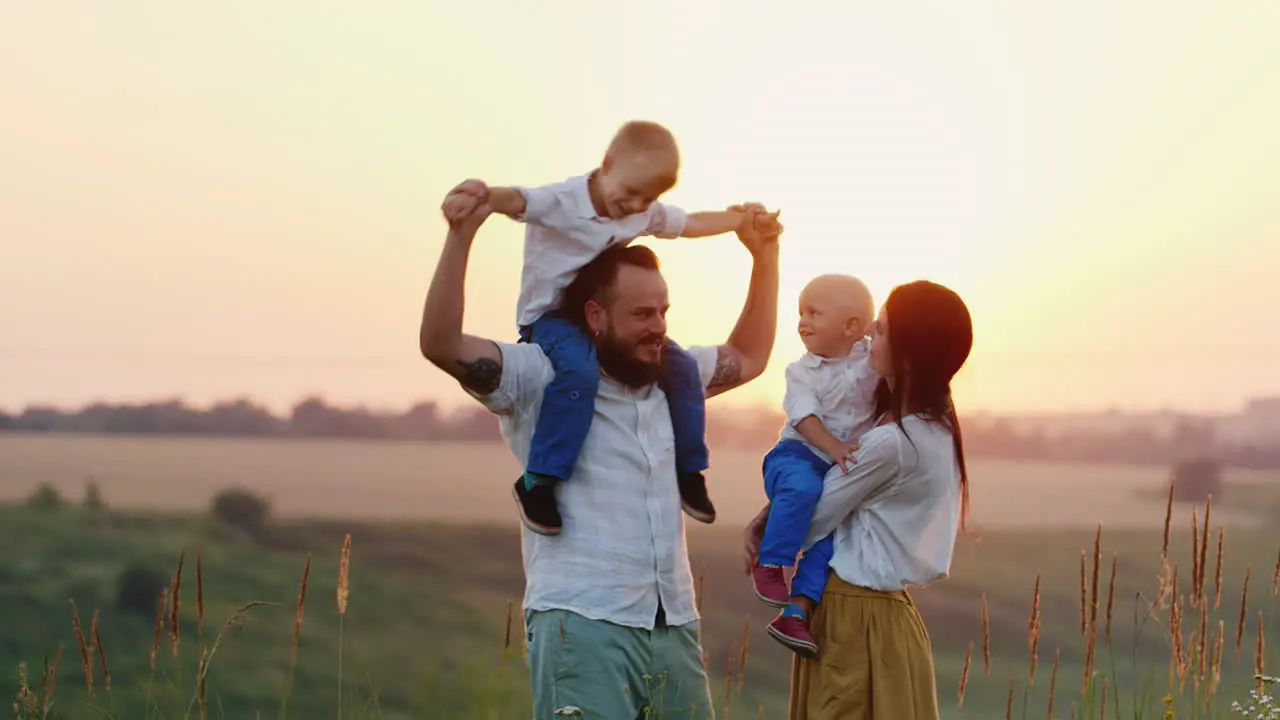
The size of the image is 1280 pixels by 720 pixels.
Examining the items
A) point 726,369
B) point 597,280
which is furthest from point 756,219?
point 597,280

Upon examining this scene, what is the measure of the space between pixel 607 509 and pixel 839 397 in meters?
0.84

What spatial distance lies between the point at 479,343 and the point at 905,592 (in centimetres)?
159

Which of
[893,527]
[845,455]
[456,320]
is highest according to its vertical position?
[456,320]

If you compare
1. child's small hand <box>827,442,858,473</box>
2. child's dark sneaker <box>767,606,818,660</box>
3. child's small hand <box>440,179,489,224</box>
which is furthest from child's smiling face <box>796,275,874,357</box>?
child's small hand <box>440,179,489,224</box>

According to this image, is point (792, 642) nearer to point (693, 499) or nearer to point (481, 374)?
point (693, 499)

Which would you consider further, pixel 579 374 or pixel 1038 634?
pixel 1038 634

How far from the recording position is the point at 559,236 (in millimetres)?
4953

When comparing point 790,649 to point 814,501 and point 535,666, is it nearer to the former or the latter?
point 814,501

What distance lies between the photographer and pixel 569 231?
4891 mm

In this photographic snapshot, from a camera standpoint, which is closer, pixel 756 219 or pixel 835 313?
pixel 835 313

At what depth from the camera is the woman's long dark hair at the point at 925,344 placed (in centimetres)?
Result: 457

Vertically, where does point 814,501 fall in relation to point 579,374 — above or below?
below

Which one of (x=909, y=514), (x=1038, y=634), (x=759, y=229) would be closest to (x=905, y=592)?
(x=909, y=514)

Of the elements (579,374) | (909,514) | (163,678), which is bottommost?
(163,678)
